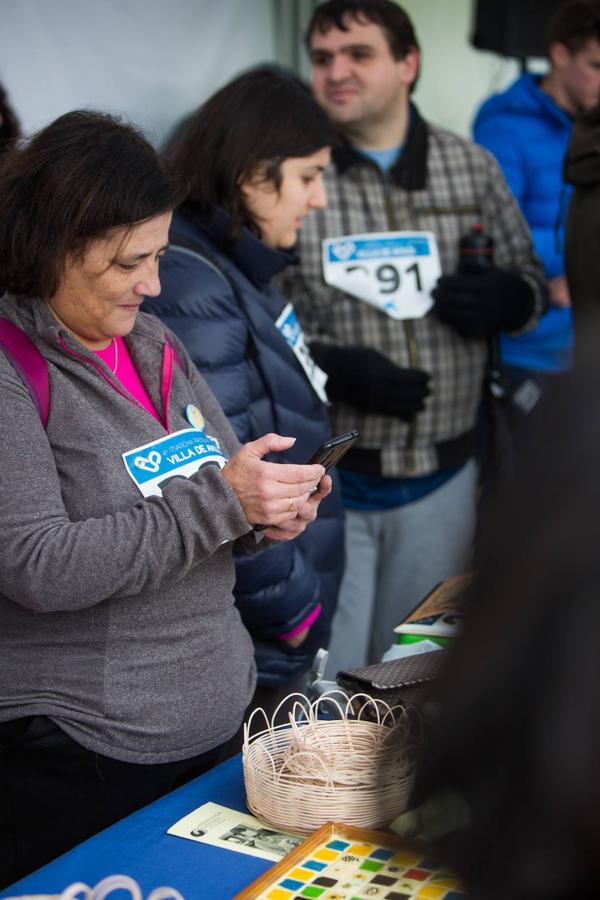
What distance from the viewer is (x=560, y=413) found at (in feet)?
1.84

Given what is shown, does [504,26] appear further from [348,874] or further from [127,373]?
[348,874]

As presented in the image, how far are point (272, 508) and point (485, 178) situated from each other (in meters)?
1.80

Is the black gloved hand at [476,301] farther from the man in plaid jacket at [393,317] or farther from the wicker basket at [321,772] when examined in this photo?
the wicker basket at [321,772]

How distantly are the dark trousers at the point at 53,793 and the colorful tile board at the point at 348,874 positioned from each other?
449 mm

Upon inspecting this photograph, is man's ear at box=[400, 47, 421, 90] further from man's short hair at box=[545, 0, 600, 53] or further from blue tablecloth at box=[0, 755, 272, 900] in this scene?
blue tablecloth at box=[0, 755, 272, 900]

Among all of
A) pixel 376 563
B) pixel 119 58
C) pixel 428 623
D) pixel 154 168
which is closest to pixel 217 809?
pixel 428 623

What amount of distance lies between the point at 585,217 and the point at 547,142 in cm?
133

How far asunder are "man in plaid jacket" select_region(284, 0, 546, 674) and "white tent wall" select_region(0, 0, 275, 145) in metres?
0.48

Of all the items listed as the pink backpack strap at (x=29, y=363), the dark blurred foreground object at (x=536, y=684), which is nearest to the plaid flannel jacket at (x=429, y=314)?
the pink backpack strap at (x=29, y=363)

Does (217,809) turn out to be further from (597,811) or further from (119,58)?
(119,58)

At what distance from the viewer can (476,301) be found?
2.86m

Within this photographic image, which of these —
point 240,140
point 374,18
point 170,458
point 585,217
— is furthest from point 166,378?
point 374,18

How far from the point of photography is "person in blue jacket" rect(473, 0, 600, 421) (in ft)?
10.9

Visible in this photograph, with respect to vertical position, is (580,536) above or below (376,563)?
above
